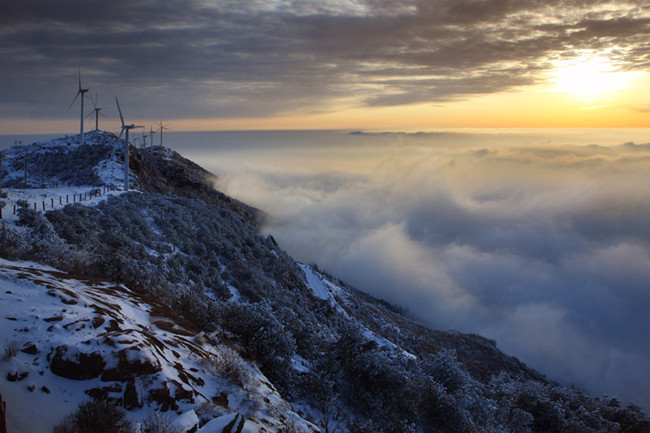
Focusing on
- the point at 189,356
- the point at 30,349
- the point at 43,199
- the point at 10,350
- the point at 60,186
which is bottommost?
the point at 60,186

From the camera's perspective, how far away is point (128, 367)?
23.2 feet

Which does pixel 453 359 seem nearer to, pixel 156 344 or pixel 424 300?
pixel 156 344

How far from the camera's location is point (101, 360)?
708 cm

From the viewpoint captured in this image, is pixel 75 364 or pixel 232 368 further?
pixel 232 368

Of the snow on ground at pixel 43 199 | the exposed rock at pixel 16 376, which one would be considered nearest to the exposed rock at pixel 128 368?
the exposed rock at pixel 16 376

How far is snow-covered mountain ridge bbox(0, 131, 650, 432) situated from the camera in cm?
681

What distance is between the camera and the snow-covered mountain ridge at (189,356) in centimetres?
681

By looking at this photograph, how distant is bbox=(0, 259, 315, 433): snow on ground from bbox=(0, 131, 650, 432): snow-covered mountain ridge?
0.03 metres

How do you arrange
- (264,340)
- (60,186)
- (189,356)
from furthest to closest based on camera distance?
(60,186), (264,340), (189,356)

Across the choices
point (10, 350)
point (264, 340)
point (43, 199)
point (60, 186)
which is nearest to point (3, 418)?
point (10, 350)

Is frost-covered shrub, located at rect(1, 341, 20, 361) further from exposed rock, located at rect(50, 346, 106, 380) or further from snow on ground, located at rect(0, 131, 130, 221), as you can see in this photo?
snow on ground, located at rect(0, 131, 130, 221)

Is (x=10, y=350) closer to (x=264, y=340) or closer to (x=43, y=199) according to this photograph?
(x=264, y=340)

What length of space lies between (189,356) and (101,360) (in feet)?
6.89

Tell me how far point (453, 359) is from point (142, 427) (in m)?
13.3
